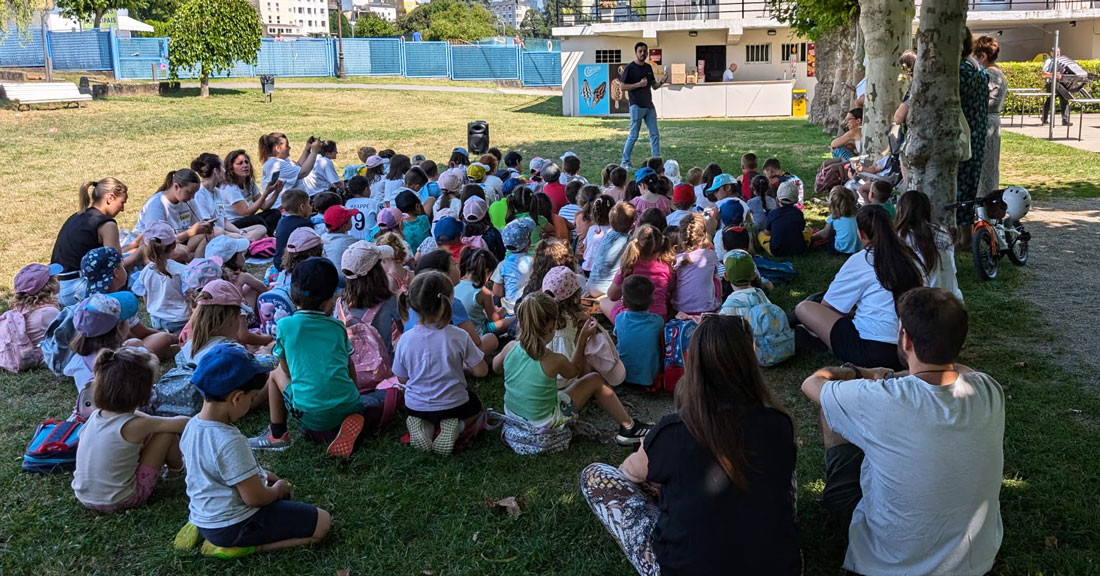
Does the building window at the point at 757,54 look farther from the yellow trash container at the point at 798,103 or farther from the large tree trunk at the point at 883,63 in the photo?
the large tree trunk at the point at 883,63

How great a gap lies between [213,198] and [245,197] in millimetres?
519

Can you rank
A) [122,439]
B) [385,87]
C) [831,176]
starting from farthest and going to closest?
[385,87]
[831,176]
[122,439]

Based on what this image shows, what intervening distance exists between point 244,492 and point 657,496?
1.67 meters

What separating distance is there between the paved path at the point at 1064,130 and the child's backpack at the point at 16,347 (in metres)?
16.4

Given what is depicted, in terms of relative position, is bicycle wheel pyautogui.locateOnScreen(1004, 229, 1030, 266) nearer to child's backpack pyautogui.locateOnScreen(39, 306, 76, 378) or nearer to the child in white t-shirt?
the child in white t-shirt

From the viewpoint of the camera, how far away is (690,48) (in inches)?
1271

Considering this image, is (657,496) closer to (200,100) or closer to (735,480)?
(735,480)

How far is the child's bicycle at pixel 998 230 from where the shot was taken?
7133 mm

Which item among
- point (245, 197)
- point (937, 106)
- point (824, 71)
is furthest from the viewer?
point (824, 71)

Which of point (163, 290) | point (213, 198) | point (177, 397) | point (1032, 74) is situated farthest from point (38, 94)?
point (1032, 74)

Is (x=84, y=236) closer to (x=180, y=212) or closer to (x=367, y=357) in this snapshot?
(x=180, y=212)

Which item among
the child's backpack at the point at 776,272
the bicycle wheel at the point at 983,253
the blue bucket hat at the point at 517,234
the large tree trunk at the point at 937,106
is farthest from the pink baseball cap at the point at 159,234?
the bicycle wheel at the point at 983,253

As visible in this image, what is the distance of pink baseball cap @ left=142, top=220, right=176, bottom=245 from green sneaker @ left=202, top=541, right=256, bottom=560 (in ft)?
10.8

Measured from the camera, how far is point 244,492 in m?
3.41
